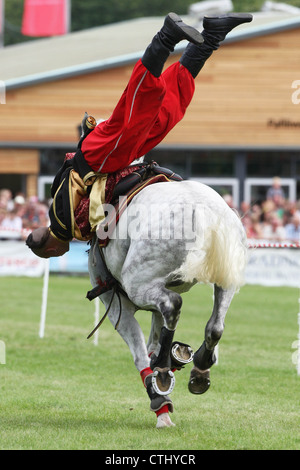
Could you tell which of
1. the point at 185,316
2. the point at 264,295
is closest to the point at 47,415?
the point at 185,316

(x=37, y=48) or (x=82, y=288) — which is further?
(x=37, y=48)

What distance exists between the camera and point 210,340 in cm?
584

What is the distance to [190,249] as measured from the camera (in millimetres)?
5699

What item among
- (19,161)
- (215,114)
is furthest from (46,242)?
(215,114)

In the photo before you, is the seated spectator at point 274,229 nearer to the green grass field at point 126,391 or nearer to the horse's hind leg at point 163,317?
the green grass field at point 126,391

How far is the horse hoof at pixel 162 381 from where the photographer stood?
19.1ft

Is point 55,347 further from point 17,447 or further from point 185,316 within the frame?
point 17,447

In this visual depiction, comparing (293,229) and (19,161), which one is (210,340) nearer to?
(293,229)

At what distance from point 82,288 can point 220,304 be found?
12.8 meters

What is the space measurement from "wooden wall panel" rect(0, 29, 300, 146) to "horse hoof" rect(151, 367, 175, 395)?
21935mm

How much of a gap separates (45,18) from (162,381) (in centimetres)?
3406

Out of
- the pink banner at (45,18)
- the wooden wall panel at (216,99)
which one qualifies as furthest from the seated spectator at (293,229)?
the pink banner at (45,18)

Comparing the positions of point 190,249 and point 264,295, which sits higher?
point 190,249
